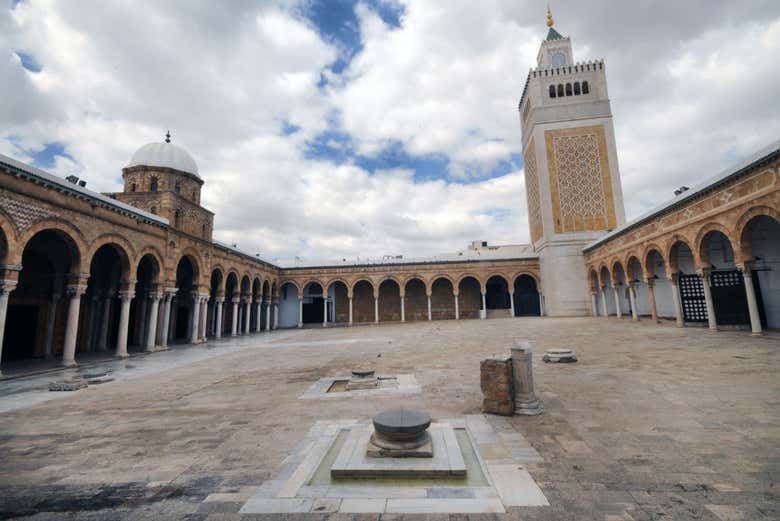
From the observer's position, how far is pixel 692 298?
1694cm

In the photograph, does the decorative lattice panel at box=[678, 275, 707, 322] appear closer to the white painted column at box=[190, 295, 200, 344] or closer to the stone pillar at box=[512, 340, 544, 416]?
the stone pillar at box=[512, 340, 544, 416]

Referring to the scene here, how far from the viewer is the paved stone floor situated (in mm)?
2795

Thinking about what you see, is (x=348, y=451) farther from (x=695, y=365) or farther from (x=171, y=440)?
(x=695, y=365)

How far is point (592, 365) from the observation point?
8000mm

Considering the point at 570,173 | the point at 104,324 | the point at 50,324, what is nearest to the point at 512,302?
the point at 570,173

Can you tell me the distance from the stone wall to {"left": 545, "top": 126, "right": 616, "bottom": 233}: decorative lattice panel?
25917 mm

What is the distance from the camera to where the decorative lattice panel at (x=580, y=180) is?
27.2 meters

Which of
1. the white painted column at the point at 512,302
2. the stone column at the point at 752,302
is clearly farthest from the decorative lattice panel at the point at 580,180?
the stone column at the point at 752,302

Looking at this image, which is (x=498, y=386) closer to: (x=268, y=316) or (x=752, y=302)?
(x=752, y=302)

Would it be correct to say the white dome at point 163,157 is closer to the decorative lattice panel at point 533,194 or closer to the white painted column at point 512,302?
the white painted column at point 512,302

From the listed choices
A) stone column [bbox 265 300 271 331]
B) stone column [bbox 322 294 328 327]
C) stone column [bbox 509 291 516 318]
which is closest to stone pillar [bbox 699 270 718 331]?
stone column [bbox 509 291 516 318]

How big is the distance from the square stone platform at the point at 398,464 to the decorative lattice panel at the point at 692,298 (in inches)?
723

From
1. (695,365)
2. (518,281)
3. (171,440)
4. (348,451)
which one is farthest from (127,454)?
(518,281)

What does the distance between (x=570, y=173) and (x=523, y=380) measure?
2765 centimetres
